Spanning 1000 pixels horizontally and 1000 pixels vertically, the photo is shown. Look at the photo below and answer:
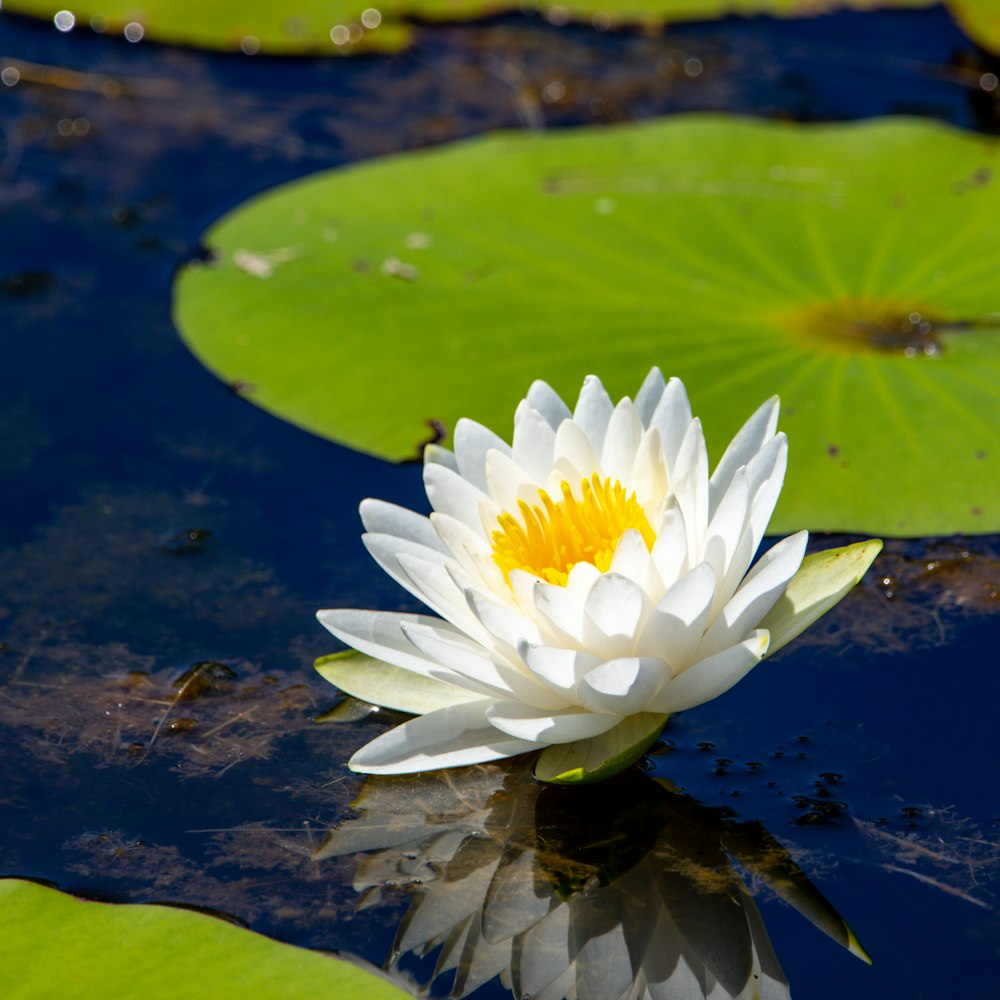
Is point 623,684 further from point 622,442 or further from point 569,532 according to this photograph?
point 622,442

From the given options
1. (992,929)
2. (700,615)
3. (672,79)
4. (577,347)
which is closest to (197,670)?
(700,615)

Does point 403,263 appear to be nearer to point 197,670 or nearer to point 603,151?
point 603,151

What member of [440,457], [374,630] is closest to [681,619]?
[374,630]

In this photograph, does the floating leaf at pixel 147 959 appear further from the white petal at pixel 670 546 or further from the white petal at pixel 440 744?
the white petal at pixel 670 546

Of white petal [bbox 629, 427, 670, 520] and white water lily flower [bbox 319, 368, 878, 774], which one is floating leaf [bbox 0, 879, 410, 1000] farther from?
white petal [bbox 629, 427, 670, 520]

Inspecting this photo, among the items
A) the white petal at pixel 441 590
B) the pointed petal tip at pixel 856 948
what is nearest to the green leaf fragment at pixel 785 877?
the pointed petal tip at pixel 856 948

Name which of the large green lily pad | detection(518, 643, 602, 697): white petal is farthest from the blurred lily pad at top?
the large green lily pad
